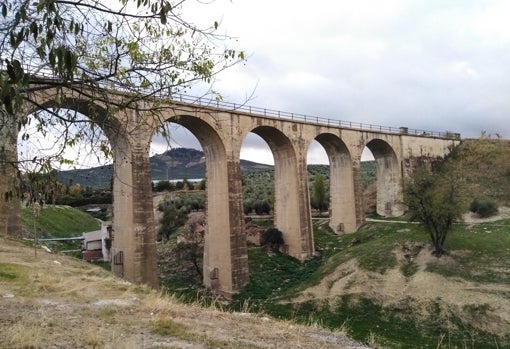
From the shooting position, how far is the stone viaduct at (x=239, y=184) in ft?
67.8

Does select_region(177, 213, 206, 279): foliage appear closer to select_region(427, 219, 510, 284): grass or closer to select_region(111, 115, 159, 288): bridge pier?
select_region(111, 115, 159, 288): bridge pier

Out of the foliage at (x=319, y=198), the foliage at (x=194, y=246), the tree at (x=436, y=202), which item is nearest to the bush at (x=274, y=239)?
the foliage at (x=194, y=246)

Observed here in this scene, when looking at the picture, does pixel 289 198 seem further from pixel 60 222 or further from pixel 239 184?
pixel 60 222

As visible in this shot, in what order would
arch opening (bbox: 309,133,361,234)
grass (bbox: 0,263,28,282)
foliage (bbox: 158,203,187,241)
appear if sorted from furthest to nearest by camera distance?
foliage (bbox: 158,203,187,241) → arch opening (bbox: 309,133,361,234) → grass (bbox: 0,263,28,282)

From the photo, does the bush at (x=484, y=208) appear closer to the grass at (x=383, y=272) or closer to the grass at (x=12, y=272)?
the grass at (x=383, y=272)

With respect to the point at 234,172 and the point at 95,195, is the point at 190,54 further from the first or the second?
the point at 95,195

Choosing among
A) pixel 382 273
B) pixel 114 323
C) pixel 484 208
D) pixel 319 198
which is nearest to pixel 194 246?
pixel 382 273

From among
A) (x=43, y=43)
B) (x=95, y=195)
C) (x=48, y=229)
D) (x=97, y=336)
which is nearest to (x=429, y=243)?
(x=97, y=336)

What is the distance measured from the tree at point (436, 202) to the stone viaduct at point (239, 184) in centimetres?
106

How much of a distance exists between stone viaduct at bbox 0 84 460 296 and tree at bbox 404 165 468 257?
1.06 metres

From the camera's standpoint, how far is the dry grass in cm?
555

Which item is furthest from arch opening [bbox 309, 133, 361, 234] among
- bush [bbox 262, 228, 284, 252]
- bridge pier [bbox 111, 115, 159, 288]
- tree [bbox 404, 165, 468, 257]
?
bridge pier [bbox 111, 115, 159, 288]

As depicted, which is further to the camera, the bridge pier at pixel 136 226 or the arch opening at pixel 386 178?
the arch opening at pixel 386 178

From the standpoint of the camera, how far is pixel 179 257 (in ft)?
99.0
